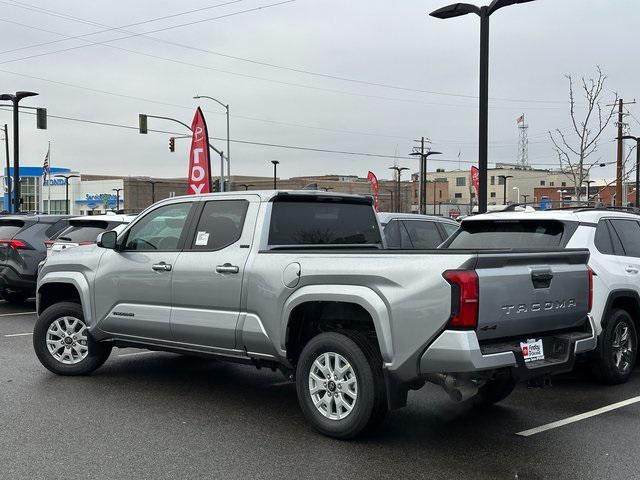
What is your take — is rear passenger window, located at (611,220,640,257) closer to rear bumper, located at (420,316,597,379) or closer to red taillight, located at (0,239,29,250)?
rear bumper, located at (420,316,597,379)

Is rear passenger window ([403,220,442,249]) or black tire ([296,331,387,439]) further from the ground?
rear passenger window ([403,220,442,249])

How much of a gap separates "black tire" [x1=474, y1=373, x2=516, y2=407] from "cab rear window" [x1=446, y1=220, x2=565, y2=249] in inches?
54.7

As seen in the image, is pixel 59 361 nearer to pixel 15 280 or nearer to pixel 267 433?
pixel 267 433

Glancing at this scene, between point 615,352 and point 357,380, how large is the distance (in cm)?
344

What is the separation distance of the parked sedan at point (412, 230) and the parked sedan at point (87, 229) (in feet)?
14.8

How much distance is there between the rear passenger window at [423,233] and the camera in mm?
11586

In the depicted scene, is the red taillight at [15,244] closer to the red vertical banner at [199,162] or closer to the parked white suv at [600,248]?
the red vertical banner at [199,162]

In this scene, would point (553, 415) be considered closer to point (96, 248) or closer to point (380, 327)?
point (380, 327)

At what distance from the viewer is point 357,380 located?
534 cm

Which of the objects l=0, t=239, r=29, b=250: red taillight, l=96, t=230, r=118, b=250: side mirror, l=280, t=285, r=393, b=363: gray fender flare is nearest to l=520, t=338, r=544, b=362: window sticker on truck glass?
l=280, t=285, r=393, b=363: gray fender flare

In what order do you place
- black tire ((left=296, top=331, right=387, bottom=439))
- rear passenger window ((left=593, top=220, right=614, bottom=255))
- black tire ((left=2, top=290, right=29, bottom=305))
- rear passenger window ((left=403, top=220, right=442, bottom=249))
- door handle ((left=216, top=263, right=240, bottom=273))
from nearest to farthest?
black tire ((left=296, top=331, right=387, bottom=439)) → door handle ((left=216, top=263, right=240, bottom=273)) → rear passenger window ((left=593, top=220, right=614, bottom=255)) → rear passenger window ((left=403, top=220, right=442, bottom=249)) → black tire ((left=2, top=290, right=29, bottom=305))

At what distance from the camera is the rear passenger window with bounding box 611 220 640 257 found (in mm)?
7805

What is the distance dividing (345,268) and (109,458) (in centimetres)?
216

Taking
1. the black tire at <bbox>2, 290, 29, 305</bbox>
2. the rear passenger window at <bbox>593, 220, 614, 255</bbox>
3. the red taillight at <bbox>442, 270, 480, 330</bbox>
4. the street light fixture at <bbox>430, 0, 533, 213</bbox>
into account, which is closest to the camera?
the red taillight at <bbox>442, 270, 480, 330</bbox>
